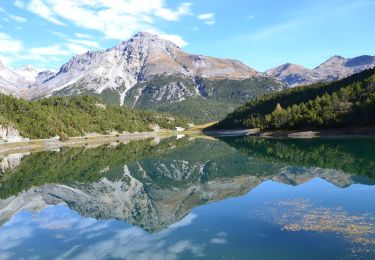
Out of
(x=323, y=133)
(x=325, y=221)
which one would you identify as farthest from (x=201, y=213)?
(x=323, y=133)

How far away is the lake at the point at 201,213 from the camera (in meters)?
29.5

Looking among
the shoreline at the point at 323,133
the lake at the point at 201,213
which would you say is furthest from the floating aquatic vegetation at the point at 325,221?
the shoreline at the point at 323,133

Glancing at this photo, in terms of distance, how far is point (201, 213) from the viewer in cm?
4203

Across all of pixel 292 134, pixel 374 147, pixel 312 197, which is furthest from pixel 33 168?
pixel 292 134

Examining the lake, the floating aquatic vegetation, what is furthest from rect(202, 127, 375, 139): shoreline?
the floating aquatic vegetation

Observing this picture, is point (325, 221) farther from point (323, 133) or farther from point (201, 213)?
point (323, 133)

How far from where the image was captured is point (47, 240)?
35.3m

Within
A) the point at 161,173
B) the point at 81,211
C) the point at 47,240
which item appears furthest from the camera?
the point at 161,173

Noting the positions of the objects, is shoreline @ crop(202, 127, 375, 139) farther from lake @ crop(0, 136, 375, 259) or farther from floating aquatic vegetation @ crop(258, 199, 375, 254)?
floating aquatic vegetation @ crop(258, 199, 375, 254)

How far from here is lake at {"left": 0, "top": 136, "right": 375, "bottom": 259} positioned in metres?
29.5

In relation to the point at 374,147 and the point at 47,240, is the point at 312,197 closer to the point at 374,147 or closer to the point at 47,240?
the point at 47,240

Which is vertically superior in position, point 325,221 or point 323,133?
point 323,133

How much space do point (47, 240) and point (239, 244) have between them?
17.5 metres

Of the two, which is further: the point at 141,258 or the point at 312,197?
the point at 312,197
